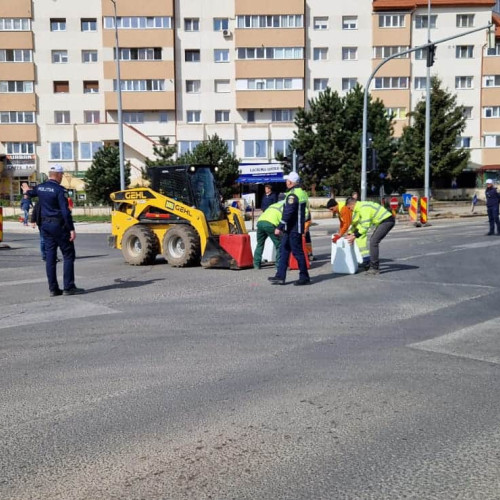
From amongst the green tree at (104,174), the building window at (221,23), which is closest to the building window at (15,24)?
the building window at (221,23)

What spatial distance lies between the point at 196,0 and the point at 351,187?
22276mm

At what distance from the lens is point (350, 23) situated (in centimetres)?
5231

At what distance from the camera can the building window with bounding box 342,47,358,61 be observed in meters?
52.6

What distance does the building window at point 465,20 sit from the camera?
174 ft

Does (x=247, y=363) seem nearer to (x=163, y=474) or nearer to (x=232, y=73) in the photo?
(x=163, y=474)

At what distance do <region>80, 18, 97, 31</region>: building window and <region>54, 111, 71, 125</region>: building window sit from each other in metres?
6.87

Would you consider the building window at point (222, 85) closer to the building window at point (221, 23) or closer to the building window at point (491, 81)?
the building window at point (221, 23)

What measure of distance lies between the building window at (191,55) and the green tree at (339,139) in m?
14.8

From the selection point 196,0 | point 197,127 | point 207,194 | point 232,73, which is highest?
point 196,0

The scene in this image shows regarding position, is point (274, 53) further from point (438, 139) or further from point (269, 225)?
point (269, 225)

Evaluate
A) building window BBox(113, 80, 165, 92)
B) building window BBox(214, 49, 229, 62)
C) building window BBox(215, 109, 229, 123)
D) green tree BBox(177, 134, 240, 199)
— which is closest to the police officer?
green tree BBox(177, 134, 240, 199)

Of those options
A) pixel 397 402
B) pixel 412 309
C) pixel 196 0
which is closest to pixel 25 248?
pixel 412 309

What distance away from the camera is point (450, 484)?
3547 millimetres

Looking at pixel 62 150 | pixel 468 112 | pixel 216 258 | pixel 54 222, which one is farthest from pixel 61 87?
pixel 54 222
